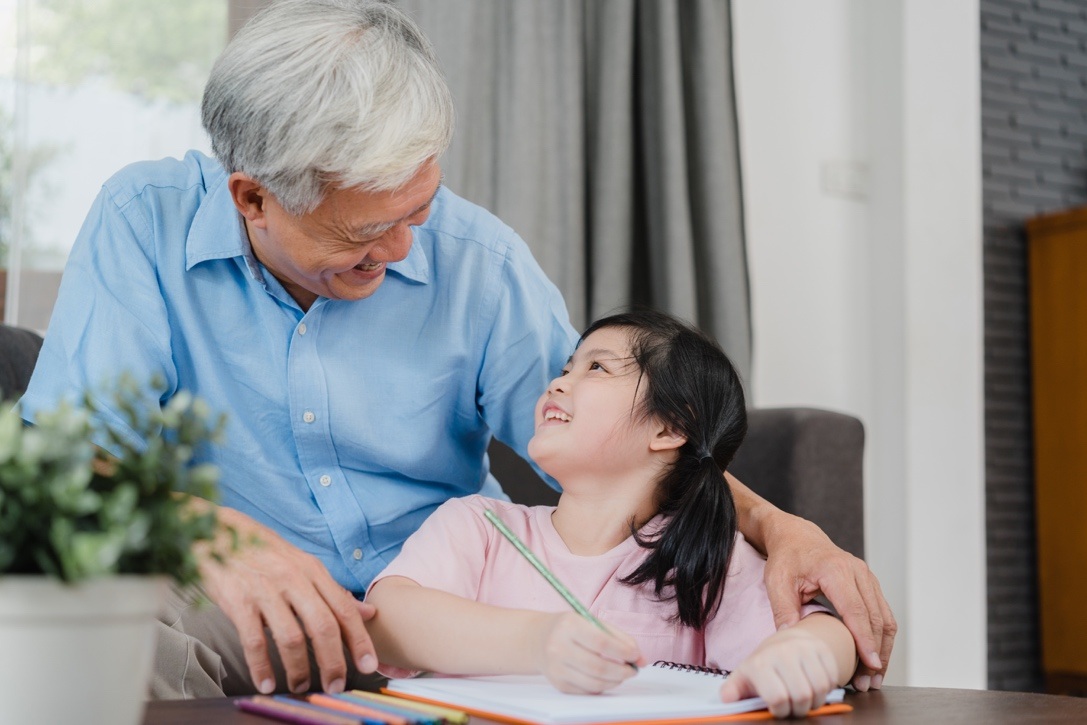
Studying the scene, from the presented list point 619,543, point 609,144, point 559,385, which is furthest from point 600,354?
point 609,144

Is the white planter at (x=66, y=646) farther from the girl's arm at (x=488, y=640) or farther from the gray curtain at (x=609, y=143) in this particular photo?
the gray curtain at (x=609, y=143)

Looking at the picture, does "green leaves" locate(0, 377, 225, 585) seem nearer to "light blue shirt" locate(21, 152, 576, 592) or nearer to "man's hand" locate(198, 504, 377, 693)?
"man's hand" locate(198, 504, 377, 693)

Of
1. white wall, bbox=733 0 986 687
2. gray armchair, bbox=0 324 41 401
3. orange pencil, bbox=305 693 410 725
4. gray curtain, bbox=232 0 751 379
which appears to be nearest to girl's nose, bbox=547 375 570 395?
orange pencil, bbox=305 693 410 725

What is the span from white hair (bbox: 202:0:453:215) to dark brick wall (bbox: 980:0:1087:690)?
2.53 metres

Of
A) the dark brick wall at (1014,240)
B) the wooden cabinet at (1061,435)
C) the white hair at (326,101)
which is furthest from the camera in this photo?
the dark brick wall at (1014,240)

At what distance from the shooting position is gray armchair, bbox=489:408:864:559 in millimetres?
1616

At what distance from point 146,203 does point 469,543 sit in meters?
0.58

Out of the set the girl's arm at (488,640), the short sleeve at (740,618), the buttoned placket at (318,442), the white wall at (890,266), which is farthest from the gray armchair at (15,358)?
the white wall at (890,266)

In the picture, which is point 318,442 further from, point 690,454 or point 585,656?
point 585,656

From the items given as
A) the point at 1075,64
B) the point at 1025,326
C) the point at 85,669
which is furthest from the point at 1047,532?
the point at 85,669

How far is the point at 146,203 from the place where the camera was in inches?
54.9

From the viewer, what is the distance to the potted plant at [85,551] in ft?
1.65

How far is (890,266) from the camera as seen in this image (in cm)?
306

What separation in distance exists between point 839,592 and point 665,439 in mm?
346
